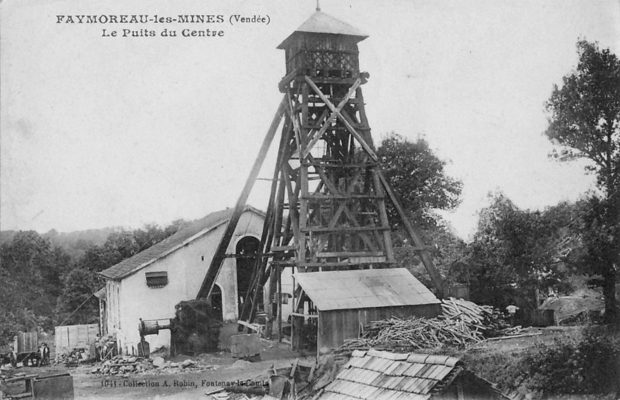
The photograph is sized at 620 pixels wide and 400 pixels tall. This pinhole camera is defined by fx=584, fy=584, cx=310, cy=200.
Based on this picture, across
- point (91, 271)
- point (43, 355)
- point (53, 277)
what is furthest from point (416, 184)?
point (53, 277)

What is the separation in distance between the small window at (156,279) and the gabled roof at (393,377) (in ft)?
53.0

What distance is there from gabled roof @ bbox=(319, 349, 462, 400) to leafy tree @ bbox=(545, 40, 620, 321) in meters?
8.71

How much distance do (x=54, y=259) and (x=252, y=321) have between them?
33.0 metres

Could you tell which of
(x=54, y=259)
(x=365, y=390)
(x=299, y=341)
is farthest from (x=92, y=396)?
(x=54, y=259)

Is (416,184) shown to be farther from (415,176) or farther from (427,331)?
(427,331)

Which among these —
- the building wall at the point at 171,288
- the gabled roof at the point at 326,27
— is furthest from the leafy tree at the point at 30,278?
the gabled roof at the point at 326,27

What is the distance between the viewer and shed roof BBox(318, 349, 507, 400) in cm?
771

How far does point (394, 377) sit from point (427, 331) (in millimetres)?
6017

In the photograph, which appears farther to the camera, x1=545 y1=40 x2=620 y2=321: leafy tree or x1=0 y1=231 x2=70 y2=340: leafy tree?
x1=0 y1=231 x2=70 y2=340: leafy tree

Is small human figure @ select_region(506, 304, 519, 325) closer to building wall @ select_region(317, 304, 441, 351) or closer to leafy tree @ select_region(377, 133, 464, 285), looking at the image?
building wall @ select_region(317, 304, 441, 351)

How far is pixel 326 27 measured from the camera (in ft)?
59.3

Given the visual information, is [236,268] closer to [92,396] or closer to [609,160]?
[92,396]

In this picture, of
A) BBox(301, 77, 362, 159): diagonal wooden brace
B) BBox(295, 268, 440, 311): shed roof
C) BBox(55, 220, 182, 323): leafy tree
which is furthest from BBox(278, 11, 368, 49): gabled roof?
BBox(55, 220, 182, 323): leafy tree

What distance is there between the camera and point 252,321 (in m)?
20.6
